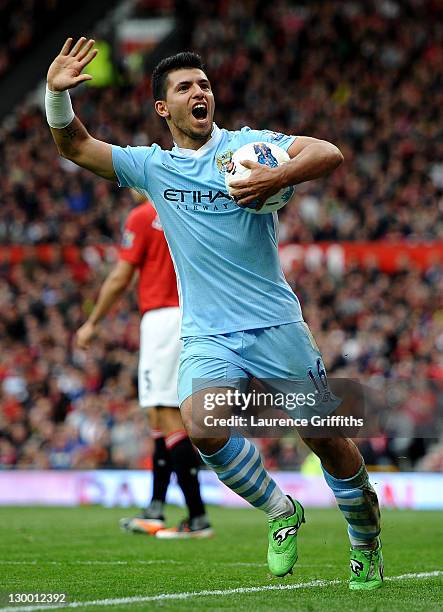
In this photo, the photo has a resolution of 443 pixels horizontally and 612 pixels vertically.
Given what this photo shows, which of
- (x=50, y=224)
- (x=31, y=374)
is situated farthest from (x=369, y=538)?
(x=50, y=224)

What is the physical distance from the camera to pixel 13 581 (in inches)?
242

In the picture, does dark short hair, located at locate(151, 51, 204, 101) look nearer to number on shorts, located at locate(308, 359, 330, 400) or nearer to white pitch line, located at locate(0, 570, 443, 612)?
number on shorts, located at locate(308, 359, 330, 400)

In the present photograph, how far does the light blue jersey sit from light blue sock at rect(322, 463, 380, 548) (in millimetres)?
816

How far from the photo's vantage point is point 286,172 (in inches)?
215

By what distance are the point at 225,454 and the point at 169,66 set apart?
1960 mm

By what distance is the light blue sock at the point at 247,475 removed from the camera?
5.79 meters

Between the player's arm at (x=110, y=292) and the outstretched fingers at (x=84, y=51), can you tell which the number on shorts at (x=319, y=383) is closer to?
the outstretched fingers at (x=84, y=51)

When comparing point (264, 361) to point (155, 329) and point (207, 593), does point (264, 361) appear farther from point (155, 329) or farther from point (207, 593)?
point (155, 329)

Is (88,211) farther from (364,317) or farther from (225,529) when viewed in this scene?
(225,529)

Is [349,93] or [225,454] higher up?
[349,93]

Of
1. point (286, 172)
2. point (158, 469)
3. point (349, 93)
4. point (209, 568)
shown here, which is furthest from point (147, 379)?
point (349, 93)

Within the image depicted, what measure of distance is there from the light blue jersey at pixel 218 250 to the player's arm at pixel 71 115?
0.88ft

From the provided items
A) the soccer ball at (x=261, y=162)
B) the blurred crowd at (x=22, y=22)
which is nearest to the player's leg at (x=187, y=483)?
the soccer ball at (x=261, y=162)

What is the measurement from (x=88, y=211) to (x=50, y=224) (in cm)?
93
